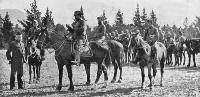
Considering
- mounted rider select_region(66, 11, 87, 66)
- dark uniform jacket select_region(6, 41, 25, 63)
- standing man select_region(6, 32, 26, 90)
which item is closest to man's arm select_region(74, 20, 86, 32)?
mounted rider select_region(66, 11, 87, 66)

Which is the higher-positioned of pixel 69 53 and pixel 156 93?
pixel 69 53

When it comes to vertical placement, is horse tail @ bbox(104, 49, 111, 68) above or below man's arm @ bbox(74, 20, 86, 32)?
below

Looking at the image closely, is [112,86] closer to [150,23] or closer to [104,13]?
[150,23]

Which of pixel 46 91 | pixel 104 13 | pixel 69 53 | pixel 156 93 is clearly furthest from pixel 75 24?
pixel 104 13

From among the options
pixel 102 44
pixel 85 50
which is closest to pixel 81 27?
pixel 85 50

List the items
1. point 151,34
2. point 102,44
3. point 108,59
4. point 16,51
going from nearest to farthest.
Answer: point 151,34 < point 16,51 < point 102,44 < point 108,59

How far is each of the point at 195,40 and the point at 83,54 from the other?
15.9 m

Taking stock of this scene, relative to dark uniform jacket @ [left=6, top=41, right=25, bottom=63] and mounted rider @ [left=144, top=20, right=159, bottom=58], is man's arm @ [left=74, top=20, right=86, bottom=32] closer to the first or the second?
mounted rider @ [left=144, top=20, right=159, bottom=58]

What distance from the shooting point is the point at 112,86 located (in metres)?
16.3

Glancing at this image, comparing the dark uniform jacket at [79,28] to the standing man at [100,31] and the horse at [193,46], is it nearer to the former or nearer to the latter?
the standing man at [100,31]

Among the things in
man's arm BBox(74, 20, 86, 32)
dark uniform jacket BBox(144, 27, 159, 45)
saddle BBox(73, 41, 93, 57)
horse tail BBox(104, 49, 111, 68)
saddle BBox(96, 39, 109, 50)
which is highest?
man's arm BBox(74, 20, 86, 32)

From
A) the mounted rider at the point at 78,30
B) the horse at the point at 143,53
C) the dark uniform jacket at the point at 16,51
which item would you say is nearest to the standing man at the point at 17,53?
the dark uniform jacket at the point at 16,51

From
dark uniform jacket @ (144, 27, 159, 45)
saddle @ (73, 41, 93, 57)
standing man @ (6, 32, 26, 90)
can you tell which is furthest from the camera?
standing man @ (6, 32, 26, 90)

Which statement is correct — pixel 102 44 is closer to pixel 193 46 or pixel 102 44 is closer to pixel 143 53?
pixel 143 53
